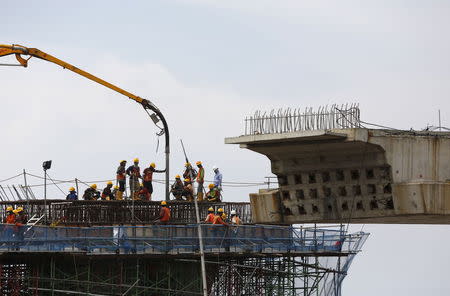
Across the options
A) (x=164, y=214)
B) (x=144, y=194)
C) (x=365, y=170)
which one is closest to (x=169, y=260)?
(x=164, y=214)

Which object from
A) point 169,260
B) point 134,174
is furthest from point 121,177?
point 169,260

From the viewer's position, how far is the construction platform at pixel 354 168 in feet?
227

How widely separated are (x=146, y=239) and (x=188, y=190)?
6180mm

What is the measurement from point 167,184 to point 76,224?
16.4 feet

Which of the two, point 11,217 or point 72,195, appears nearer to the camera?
point 11,217

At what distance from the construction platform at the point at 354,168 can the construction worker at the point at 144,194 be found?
12.9 feet

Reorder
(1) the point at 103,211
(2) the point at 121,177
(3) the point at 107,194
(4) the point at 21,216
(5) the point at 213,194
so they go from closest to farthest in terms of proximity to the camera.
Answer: (4) the point at 21,216
(1) the point at 103,211
(3) the point at 107,194
(2) the point at 121,177
(5) the point at 213,194

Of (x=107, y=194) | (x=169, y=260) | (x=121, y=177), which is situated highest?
(x=121, y=177)

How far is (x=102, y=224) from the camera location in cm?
6881

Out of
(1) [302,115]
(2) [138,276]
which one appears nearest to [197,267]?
(2) [138,276]

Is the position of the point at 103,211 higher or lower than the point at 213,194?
lower

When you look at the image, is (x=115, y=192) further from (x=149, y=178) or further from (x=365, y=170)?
(x=365, y=170)

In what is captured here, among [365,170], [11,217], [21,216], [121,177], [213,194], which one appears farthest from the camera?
[365,170]

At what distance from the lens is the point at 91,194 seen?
70625mm
